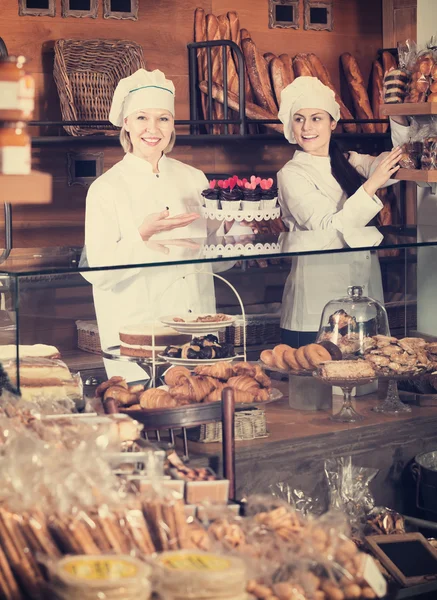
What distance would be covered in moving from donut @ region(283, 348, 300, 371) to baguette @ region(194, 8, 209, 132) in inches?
87.2

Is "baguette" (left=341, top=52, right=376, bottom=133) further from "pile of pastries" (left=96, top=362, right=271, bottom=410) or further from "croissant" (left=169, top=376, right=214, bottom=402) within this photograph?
"croissant" (left=169, top=376, right=214, bottom=402)

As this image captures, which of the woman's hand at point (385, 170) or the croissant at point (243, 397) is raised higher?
the woman's hand at point (385, 170)

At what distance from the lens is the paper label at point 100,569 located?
1.31 metres

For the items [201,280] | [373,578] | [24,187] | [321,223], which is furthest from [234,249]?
[24,187]

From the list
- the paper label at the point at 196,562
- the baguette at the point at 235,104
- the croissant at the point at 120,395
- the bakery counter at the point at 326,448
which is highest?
the baguette at the point at 235,104

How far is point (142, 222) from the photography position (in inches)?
124

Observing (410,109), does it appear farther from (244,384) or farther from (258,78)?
(258,78)

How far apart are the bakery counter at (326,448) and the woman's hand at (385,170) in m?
0.89

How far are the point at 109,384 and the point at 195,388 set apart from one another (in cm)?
22

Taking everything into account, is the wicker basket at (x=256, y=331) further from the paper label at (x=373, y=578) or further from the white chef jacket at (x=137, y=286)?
the paper label at (x=373, y=578)

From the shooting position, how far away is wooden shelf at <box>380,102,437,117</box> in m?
3.18

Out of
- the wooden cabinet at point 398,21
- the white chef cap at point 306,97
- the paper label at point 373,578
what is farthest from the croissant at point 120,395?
the wooden cabinet at point 398,21

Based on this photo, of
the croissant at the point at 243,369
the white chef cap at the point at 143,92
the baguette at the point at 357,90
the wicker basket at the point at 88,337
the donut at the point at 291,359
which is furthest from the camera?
the baguette at the point at 357,90

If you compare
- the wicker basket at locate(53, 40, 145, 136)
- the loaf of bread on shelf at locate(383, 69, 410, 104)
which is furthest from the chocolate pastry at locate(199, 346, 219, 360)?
the wicker basket at locate(53, 40, 145, 136)
